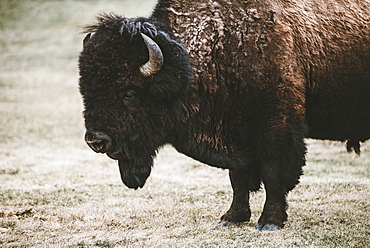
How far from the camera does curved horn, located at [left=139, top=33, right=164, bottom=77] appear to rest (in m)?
5.52

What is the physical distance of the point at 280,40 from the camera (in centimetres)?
588

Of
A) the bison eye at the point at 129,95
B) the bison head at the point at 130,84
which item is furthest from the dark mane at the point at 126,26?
the bison eye at the point at 129,95

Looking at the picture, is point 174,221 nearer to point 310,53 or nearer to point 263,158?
point 263,158

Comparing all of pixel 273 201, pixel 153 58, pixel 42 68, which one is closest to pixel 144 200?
pixel 273 201

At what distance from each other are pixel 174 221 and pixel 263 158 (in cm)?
A: 143

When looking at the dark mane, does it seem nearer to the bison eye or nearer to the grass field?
the bison eye

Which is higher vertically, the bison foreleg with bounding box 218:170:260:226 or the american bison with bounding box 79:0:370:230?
the american bison with bounding box 79:0:370:230

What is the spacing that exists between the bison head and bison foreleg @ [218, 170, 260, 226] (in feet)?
3.92

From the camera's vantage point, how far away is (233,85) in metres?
5.95

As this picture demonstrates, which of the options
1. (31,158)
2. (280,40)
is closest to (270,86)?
(280,40)

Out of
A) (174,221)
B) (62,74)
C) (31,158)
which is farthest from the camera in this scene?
(62,74)

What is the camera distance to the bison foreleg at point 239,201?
20.6 feet

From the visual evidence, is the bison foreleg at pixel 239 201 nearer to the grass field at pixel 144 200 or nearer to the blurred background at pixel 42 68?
the grass field at pixel 144 200

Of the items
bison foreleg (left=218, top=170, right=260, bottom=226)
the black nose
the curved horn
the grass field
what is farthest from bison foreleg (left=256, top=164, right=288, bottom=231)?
the black nose
